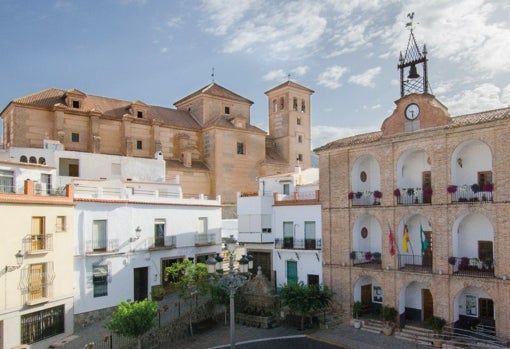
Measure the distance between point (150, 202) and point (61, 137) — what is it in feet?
41.8

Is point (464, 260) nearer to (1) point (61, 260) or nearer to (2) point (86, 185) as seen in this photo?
(1) point (61, 260)

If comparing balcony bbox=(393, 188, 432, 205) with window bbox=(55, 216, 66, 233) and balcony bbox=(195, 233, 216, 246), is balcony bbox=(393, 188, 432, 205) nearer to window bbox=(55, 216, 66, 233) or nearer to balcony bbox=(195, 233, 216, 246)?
balcony bbox=(195, 233, 216, 246)

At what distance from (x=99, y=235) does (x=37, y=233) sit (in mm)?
3582

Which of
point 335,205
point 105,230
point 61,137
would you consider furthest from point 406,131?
point 61,137

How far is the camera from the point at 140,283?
27047mm

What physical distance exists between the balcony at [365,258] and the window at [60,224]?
49.8ft

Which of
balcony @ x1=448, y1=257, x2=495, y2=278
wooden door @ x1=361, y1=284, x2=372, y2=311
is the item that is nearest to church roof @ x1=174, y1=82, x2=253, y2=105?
wooden door @ x1=361, y1=284, x2=372, y2=311

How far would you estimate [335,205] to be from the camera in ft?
87.5

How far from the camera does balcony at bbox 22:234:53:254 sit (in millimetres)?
21186

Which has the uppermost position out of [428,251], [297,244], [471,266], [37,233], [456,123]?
[456,123]

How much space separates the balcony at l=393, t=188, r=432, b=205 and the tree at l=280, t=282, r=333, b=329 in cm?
631

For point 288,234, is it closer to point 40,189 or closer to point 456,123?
point 456,123

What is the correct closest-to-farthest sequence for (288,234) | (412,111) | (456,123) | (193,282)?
(456,123) → (412,111) → (193,282) → (288,234)

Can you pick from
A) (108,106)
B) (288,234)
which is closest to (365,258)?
(288,234)
